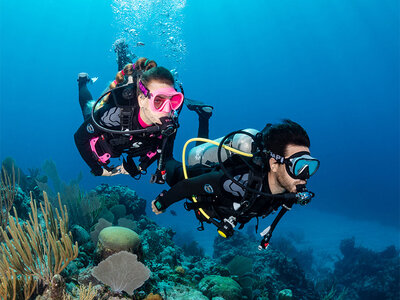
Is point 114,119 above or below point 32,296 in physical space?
above

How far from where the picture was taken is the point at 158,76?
11.4 ft

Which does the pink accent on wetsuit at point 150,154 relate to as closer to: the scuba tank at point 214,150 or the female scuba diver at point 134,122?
the female scuba diver at point 134,122

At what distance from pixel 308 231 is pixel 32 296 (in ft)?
113

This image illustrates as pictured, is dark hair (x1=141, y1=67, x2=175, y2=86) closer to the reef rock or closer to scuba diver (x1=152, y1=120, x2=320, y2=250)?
scuba diver (x1=152, y1=120, x2=320, y2=250)

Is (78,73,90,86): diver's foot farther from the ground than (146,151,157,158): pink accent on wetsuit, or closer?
farther from the ground

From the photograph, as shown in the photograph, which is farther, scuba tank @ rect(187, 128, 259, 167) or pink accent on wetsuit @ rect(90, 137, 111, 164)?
pink accent on wetsuit @ rect(90, 137, 111, 164)

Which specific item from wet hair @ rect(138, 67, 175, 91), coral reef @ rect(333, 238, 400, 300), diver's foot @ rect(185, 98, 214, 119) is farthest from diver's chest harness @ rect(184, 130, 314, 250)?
coral reef @ rect(333, 238, 400, 300)

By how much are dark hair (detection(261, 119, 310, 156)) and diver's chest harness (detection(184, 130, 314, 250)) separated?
0.55ft

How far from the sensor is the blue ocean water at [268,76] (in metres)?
73.1

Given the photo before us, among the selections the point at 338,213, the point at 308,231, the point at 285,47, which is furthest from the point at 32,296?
the point at 285,47

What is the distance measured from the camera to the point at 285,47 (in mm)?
88750

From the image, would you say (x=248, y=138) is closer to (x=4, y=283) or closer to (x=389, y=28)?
(x=4, y=283)

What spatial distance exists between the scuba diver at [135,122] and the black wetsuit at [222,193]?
76 cm

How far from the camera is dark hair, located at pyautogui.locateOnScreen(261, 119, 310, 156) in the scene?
103 inches
